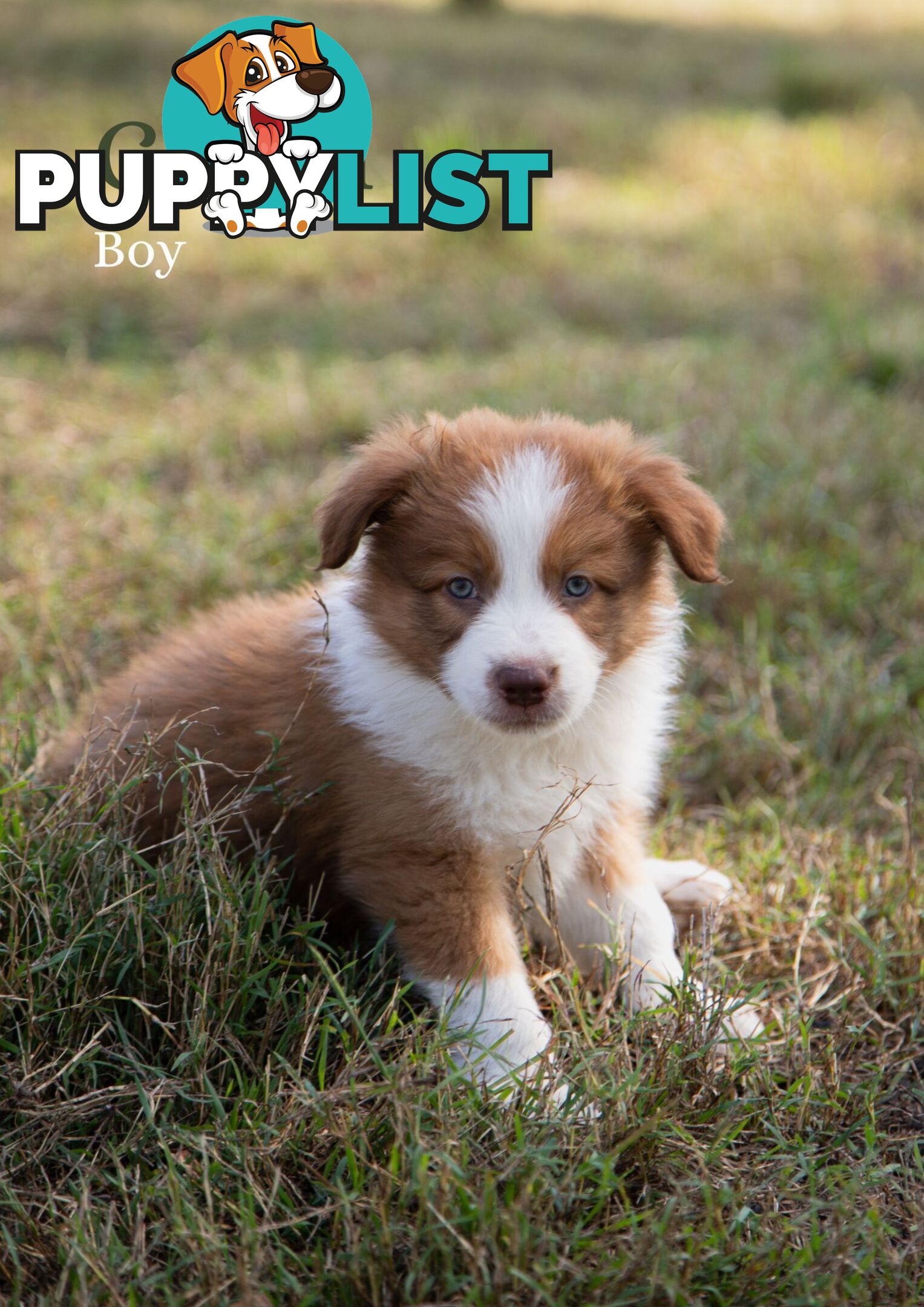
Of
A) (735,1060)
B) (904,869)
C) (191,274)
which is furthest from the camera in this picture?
(191,274)

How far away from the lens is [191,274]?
297 inches

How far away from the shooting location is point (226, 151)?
5.49 m

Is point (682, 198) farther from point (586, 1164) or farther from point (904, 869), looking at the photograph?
point (586, 1164)

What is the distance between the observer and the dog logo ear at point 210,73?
545 centimetres

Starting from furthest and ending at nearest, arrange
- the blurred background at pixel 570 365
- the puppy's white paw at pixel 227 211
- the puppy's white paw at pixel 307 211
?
the puppy's white paw at pixel 307 211 → the puppy's white paw at pixel 227 211 → the blurred background at pixel 570 365

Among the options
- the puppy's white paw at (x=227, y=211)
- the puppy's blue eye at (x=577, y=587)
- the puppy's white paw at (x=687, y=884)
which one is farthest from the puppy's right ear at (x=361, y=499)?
the puppy's white paw at (x=227, y=211)

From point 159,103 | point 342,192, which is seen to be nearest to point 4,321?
point 342,192

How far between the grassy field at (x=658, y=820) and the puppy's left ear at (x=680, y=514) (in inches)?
33.3

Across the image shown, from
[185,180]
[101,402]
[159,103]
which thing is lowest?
[101,402]

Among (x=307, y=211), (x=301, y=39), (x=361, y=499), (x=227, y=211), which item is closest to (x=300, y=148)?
(x=301, y=39)

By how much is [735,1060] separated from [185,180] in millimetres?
5153

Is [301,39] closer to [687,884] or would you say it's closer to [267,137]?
[267,137]

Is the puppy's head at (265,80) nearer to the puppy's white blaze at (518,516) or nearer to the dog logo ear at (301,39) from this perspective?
the dog logo ear at (301,39)

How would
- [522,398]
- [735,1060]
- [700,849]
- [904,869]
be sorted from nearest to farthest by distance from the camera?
[735,1060], [904,869], [700,849], [522,398]
